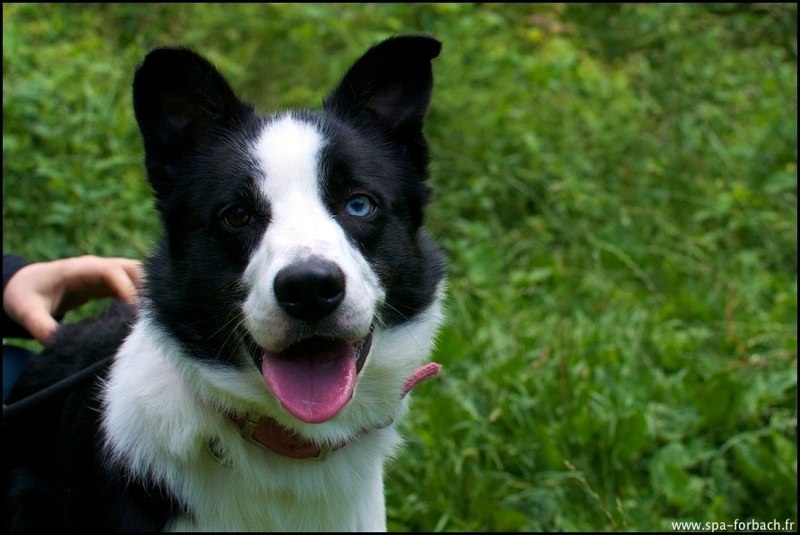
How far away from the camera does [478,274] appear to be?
475 centimetres

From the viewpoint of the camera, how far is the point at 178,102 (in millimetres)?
2445

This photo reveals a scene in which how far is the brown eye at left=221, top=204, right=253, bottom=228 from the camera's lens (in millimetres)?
2281

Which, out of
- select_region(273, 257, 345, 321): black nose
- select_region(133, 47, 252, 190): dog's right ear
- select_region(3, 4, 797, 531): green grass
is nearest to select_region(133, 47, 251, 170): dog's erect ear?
select_region(133, 47, 252, 190): dog's right ear

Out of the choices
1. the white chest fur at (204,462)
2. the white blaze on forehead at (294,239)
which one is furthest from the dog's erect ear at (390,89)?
the white chest fur at (204,462)

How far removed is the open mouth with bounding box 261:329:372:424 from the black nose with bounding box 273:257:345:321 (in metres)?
0.14

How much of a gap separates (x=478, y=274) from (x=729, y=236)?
4.59 feet

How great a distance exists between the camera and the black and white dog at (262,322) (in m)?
2.22

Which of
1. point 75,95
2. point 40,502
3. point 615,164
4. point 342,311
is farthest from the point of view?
point 615,164

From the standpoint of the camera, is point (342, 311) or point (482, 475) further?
point (482, 475)

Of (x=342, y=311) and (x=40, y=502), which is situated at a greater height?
(x=342, y=311)

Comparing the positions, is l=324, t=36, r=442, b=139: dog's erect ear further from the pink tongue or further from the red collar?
the red collar

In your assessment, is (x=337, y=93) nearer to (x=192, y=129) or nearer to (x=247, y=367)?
(x=192, y=129)

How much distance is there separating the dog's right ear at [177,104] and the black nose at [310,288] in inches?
24.9

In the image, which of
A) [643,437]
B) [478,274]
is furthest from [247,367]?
[478,274]
